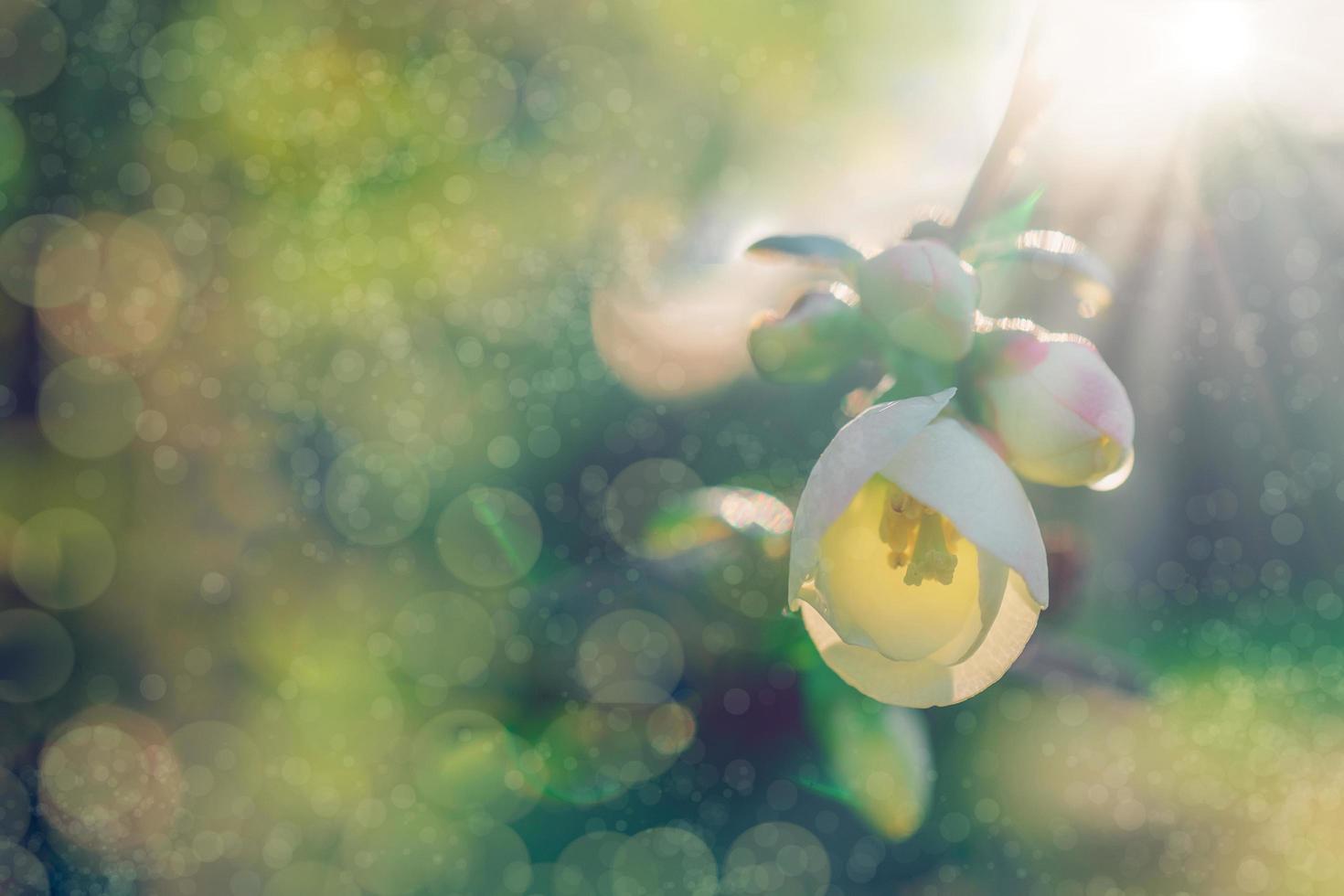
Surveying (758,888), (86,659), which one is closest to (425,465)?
(86,659)

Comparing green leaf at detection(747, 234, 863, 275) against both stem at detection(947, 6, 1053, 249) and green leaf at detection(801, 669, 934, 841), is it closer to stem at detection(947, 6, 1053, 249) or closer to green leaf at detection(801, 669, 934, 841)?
stem at detection(947, 6, 1053, 249)

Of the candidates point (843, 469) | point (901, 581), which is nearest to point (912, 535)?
point (901, 581)

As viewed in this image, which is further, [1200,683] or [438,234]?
[438,234]

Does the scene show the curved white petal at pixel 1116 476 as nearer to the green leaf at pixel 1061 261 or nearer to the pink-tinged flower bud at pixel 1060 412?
the pink-tinged flower bud at pixel 1060 412

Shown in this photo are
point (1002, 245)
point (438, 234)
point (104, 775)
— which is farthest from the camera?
point (104, 775)

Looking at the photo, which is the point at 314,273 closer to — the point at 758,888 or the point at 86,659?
the point at 86,659

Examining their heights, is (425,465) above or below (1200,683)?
below

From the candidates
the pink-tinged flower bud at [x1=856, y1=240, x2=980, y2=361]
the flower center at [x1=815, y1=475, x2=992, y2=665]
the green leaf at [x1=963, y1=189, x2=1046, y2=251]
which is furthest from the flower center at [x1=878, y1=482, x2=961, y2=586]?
the green leaf at [x1=963, y1=189, x2=1046, y2=251]
